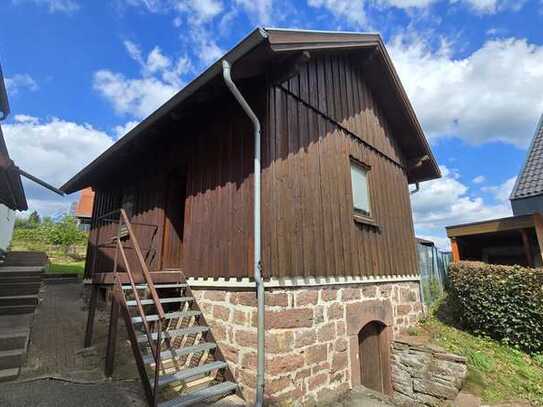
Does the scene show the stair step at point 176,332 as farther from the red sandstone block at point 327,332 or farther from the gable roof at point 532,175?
the gable roof at point 532,175

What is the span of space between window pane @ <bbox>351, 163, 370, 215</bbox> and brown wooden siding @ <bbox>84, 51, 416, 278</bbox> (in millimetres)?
196

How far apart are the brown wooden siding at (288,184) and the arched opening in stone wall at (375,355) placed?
1.13 meters

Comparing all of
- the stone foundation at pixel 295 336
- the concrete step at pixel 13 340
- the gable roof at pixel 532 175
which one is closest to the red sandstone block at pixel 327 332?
the stone foundation at pixel 295 336

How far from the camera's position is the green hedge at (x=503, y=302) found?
5758 mm

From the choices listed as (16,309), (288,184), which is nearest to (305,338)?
(288,184)

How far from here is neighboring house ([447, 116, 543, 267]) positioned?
8.21 meters

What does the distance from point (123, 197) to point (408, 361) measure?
748cm

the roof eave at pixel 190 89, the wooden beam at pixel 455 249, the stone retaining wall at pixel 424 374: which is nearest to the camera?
the roof eave at pixel 190 89

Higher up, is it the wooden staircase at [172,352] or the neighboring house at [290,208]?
the neighboring house at [290,208]

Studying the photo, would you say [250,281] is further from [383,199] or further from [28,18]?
[28,18]

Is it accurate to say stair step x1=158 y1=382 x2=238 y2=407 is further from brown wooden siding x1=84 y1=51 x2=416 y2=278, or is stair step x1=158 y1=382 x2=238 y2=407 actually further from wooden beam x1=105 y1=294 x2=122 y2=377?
brown wooden siding x1=84 y1=51 x2=416 y2=278

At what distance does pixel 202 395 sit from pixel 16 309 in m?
4.36

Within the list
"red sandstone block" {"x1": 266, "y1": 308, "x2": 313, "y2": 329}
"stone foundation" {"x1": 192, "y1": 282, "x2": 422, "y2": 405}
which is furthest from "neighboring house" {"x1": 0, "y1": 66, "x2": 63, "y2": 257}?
"red sandstone block" {"x1": 266, "y1": 308, "x2": 313, "y2": 329}

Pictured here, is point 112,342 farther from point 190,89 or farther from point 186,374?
point 190,89
